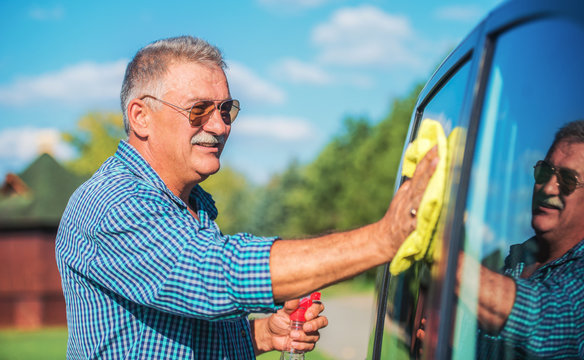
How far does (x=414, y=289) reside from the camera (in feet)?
7.12

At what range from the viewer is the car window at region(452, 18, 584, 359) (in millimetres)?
1606

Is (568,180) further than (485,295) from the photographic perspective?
Yes

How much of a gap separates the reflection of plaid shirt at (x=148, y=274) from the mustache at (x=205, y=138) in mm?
257

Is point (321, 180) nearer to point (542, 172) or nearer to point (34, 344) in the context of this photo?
point (34, 344)

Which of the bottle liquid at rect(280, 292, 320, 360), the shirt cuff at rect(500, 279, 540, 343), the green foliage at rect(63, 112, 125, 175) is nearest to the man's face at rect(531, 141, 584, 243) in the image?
the shirt cuff at rect(500, 279, 540, 343)

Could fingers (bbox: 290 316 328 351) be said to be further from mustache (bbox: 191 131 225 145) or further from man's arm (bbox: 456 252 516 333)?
man's arm (bbox: 456 252 516 333)

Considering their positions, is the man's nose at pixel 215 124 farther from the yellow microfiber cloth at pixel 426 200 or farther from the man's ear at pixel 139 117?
the yellow microfiber cloth at pixel 426 200

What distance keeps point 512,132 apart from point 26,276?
29.4m

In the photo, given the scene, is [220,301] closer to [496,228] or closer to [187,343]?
[187,343]

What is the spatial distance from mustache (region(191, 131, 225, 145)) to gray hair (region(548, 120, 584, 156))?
1.46 m

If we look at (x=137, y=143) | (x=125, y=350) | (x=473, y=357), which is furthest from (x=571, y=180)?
(x=137, y=143)

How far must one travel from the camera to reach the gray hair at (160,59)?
266 centimetres

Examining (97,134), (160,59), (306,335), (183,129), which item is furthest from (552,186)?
(97,134)

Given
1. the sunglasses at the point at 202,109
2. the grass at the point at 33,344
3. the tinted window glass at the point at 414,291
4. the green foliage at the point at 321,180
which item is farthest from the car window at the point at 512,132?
the green foliage at the point at 321,180
